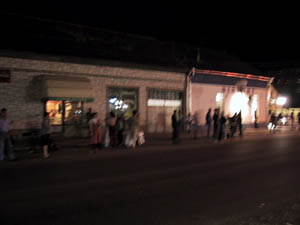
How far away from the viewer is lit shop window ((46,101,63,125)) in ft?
53.3

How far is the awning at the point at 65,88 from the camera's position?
1538 cm

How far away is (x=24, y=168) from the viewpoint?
9.71 m

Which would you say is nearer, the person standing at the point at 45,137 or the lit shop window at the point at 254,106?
the person standing at the point at 45,137

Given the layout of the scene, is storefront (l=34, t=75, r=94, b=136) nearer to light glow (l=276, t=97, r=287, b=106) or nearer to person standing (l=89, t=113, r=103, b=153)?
person standing (l=89, t=113, r=103, b=153)

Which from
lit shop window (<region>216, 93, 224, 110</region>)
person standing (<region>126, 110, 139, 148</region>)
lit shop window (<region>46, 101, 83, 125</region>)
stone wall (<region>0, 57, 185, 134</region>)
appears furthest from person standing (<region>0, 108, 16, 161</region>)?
lit shop window (<region>216, 93, 224, 110</region>)

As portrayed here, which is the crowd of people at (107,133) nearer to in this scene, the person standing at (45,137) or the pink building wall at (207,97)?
the person standing at (45,137)

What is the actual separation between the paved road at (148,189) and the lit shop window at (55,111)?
506cm

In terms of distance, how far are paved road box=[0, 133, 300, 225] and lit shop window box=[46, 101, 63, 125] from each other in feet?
16.6

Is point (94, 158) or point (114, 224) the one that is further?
point (94, 158)

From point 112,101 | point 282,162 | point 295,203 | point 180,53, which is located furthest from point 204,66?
point 295,203

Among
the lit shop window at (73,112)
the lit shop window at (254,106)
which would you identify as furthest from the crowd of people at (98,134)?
the lit shop window at (254,106)

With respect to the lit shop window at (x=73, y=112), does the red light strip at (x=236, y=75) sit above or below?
above

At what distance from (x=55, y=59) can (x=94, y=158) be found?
7.02 m

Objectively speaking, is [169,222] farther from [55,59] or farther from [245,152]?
[55,59]
